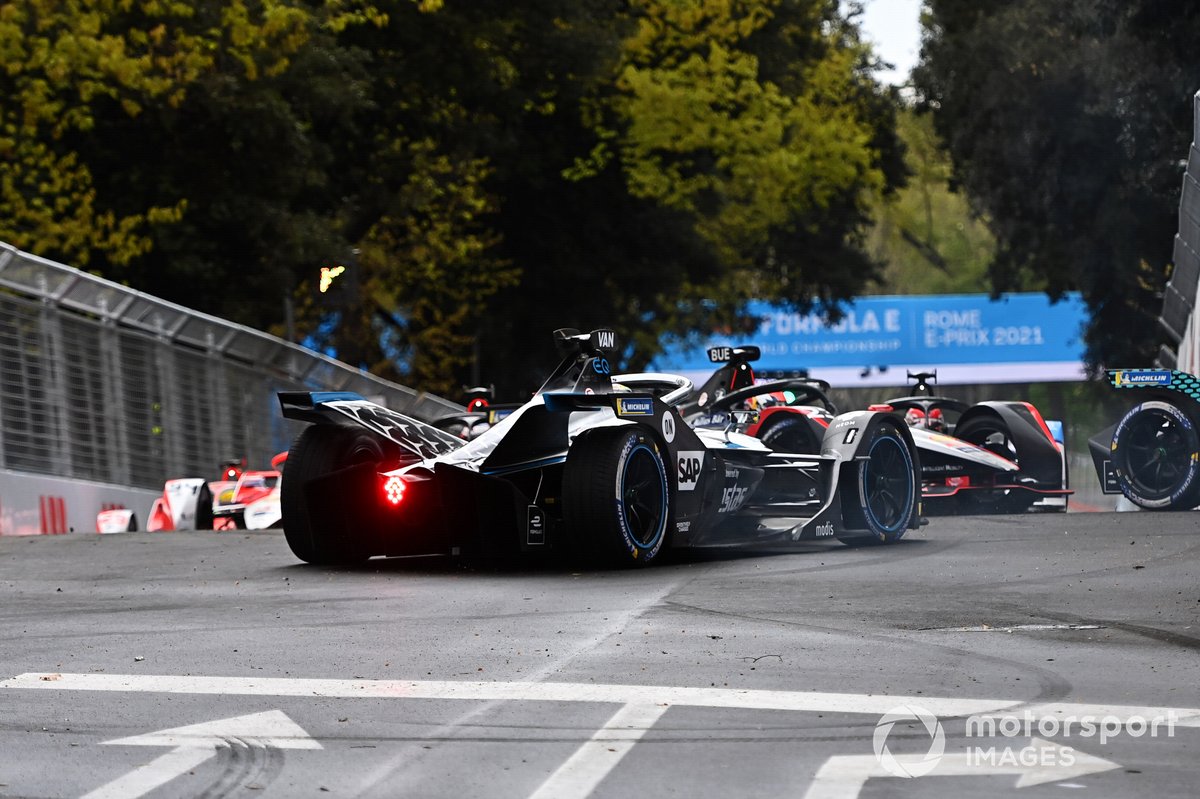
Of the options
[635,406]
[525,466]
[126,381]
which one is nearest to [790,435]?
[635,406]

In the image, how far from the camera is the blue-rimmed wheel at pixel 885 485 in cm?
1326

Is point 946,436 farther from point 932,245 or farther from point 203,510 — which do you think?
point 932,245

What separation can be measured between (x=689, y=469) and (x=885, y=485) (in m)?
1.91

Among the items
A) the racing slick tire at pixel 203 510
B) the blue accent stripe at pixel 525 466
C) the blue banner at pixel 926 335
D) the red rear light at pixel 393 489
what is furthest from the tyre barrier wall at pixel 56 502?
the blue banner at pixel 926 335

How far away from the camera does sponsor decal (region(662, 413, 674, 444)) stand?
1200cm

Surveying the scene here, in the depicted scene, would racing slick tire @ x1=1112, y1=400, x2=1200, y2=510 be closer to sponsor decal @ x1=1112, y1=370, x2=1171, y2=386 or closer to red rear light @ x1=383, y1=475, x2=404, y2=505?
sponsor decal @ x1=1112, y1=370, x2=1171, y2=386

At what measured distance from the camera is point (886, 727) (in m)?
5.84

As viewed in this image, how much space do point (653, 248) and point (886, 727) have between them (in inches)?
1440

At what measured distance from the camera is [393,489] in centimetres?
1205

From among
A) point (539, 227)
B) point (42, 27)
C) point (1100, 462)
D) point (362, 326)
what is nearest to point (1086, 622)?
point (1100, 462)

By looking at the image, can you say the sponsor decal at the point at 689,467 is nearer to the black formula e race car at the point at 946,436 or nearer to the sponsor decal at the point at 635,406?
the sponsor decal at the point at 635,406

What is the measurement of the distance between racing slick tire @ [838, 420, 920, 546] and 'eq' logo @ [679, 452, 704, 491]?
130 centimetres

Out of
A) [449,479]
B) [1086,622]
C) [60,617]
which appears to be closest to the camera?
[1086,622]

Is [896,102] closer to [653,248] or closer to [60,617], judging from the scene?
[653,248]
